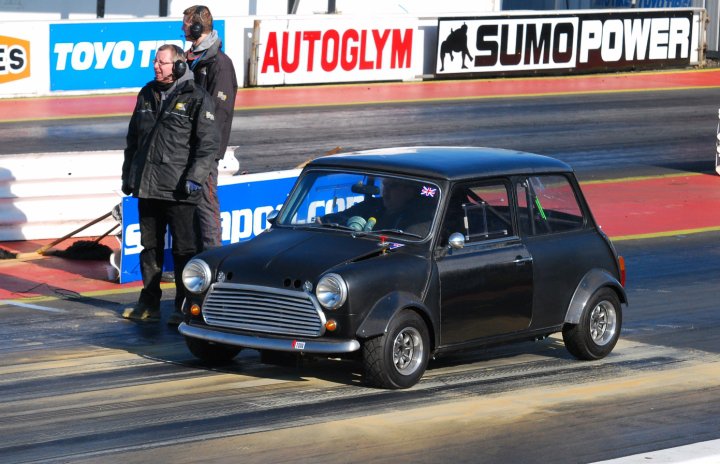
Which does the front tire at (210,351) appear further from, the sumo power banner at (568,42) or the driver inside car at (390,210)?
the sumo power banner at (568,42)

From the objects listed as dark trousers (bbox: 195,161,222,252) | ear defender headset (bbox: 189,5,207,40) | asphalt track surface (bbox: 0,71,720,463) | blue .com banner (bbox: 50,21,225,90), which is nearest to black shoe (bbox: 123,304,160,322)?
asphalt track surface (bbox: 0,71,720,463)

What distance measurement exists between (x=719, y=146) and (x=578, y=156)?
2.22 meters

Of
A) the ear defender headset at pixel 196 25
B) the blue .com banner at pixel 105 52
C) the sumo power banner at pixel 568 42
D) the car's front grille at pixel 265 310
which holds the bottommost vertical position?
the car's front grille at pixel 265 310

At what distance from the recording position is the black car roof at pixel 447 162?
921cm

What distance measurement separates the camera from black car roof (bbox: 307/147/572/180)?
30.2 ft

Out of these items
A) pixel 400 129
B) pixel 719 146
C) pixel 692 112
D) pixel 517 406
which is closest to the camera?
pixel 517 406

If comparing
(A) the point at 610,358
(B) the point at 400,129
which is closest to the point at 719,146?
(B) the point at 400,129

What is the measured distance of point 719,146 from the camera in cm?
2006

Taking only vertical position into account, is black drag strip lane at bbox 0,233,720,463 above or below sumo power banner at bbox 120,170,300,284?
below

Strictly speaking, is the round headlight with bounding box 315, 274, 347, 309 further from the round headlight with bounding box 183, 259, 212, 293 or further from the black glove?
the black glove

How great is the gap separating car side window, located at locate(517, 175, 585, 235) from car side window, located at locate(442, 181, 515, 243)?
A: 15 centimetres

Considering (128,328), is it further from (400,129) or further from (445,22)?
(445,22)

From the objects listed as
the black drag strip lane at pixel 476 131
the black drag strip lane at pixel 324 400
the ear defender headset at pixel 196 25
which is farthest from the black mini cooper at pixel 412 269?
the black drag strip lane at pixel 476 131

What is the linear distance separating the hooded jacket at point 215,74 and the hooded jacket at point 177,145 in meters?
0.68
